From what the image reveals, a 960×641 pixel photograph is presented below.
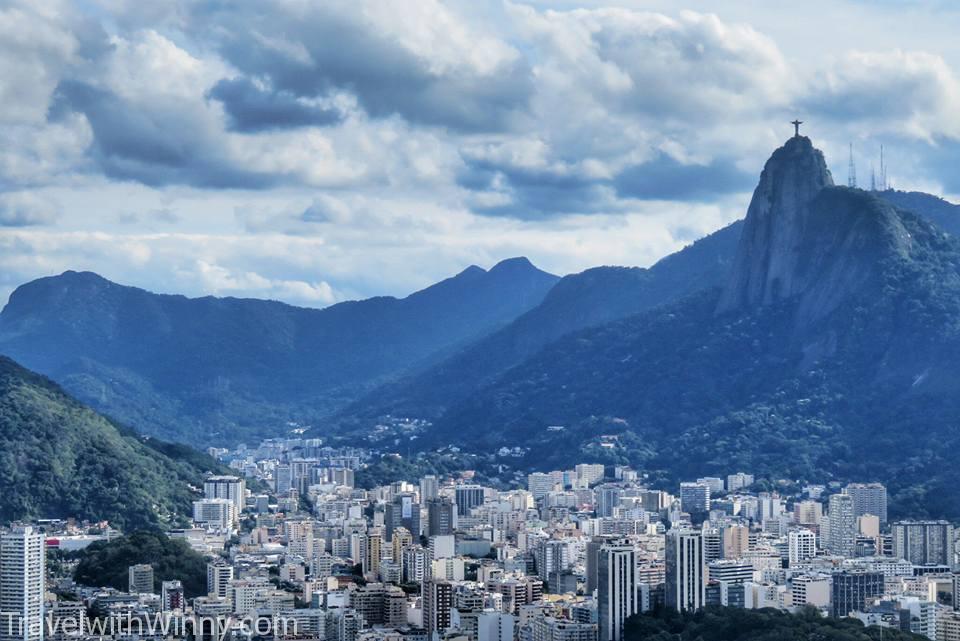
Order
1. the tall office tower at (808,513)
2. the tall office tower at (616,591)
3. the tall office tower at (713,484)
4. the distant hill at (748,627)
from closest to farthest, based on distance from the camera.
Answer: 1. the distant hill at (748,627)
2. the tall office tower at (616,591)
3. the tall office tower at (808,513)
4. the tall office tower at (713,484)

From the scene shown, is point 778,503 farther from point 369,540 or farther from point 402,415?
point 402,415

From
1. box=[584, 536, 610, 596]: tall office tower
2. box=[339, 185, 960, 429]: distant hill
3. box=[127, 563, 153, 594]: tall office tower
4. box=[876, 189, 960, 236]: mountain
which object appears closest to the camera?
box=[584, 536, 610, 596]: tall office tower

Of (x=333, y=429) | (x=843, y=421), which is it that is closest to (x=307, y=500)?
(x=843, y=421)

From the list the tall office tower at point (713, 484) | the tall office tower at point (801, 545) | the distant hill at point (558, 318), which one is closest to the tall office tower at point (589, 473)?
the tall office tower at point (713, 484)

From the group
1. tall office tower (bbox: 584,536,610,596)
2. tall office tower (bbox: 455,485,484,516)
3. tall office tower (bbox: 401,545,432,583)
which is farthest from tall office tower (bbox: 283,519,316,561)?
tall office tower (bbox: 584,536,610,596)

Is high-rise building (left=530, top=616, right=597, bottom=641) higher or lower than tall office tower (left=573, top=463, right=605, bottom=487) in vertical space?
lower

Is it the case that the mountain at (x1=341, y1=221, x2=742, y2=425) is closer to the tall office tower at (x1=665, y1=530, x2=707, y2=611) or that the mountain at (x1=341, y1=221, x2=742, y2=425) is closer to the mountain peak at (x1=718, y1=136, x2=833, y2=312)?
the mountain peak at (x1=718, y1=136, x2=833, y2=312)

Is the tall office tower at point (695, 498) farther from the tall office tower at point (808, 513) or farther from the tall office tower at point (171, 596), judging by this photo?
the tall office tower at point (171, 596)
